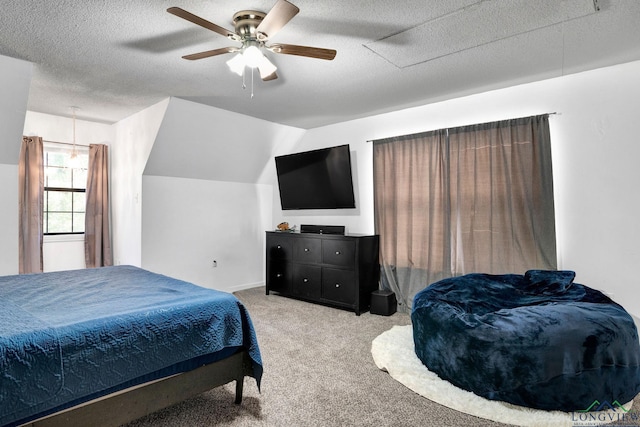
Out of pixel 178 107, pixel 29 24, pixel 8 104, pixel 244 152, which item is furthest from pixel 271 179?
pixel 29 24

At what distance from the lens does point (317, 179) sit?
500 centimetres

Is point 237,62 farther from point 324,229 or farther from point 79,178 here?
point 79,178

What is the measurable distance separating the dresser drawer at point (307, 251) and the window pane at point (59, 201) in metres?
3.22

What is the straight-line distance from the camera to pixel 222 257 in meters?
5.25

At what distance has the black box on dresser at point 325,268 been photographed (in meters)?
4.29

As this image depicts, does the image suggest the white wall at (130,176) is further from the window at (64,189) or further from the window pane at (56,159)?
the window pane at (56,159)

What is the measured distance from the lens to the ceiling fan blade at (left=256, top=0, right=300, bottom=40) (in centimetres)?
181

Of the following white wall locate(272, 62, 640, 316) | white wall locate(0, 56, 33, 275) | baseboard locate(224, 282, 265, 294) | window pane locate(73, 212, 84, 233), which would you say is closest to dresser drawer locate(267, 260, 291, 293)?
baseboard locate(224, 282, 265, 294)

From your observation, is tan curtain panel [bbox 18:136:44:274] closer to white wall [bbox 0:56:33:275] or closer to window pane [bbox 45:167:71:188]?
window pane [bbox 45:167:71:188]

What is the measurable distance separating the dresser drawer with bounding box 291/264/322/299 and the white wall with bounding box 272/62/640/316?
8.70 ft

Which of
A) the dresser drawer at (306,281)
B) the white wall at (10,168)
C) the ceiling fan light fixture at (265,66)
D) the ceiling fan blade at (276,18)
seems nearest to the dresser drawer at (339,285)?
the dresser drawer at (306,281)

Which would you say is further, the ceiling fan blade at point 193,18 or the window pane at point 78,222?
the window pane at point 78,222

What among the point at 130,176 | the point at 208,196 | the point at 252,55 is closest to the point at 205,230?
the point at 208,196

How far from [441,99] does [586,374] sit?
300 cm
